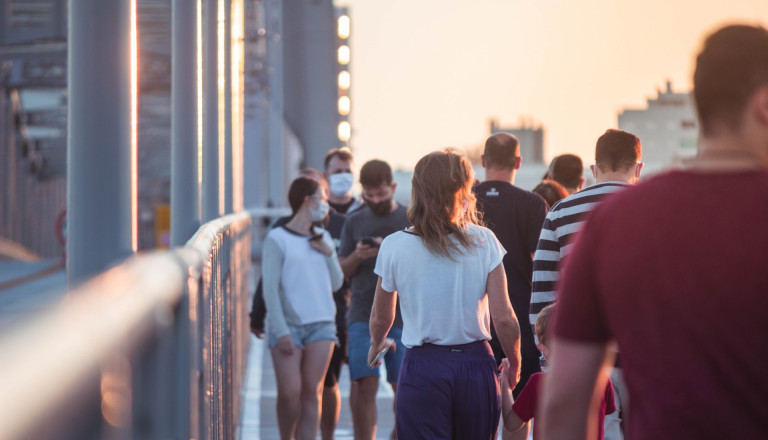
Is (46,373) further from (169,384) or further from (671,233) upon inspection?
(671,233)

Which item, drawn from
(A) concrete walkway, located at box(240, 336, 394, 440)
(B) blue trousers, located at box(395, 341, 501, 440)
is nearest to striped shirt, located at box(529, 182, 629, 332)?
(B) blue trousers, located at box(395, 341, 501, 440)

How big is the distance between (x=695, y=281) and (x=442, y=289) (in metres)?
2.99

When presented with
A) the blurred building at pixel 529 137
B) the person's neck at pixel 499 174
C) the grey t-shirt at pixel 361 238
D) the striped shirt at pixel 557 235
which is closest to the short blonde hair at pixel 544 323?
the striped shirt at pixel 557 235

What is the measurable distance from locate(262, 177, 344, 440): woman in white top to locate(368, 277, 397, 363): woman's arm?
2.07 metres

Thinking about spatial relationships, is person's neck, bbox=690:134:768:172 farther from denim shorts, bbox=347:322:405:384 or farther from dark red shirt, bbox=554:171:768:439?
denim shorts, bbox=347:322:405:384

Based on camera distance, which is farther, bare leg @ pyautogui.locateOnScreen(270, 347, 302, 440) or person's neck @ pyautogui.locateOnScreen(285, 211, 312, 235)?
person's neck @ pyautogui.locateOnScreen(285, 211, 312, 235)

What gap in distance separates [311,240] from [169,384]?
5673 millimetres

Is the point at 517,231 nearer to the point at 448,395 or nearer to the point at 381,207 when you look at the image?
the point at 381,207

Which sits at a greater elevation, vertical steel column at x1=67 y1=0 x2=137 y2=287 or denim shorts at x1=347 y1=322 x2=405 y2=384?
vertical steel column at x1=67 y1=0 x2=137 y2=287

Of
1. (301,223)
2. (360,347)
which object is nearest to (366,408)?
(360,347)

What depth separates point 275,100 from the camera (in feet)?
76.7

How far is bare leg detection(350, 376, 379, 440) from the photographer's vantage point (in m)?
7.91

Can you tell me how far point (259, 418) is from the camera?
9.98 meters

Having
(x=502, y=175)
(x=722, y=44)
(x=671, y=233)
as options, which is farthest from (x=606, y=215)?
(x=502, y=175)
